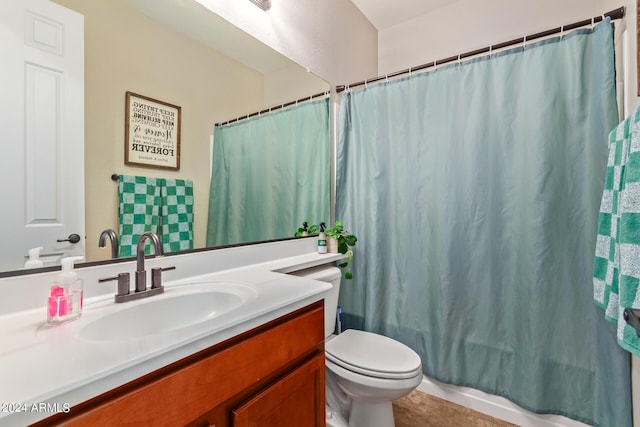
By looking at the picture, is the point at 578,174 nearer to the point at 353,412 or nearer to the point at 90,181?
the point at 353,412

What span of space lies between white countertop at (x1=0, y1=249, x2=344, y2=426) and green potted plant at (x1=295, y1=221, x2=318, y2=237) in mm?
831

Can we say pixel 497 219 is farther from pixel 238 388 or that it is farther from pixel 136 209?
pixel 136 209

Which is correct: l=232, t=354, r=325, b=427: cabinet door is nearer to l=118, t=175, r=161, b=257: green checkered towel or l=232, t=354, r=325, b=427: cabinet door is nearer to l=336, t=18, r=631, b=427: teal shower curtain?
l=118, t=175, r=161, b=257: green checkered towel

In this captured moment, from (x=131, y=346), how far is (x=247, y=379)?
0.94 ft

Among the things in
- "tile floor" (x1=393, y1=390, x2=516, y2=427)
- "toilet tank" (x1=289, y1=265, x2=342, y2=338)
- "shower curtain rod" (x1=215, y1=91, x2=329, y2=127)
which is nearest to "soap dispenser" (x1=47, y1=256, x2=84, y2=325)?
"shower curtain rod" (x1=215, y1=91, x2=329, y2=127)

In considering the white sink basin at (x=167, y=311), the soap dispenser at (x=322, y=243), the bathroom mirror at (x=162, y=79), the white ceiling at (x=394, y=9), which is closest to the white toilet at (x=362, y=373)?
the soap dispenser at (x=322, y=243)

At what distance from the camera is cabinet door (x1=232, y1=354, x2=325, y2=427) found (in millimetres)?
701

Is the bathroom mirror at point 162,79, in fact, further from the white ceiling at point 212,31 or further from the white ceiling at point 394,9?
the white ceiling at point 394,9

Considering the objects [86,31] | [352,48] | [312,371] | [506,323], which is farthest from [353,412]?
[352,48]

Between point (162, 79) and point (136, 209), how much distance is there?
1.59 ft

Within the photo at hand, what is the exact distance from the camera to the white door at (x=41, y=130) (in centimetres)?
72

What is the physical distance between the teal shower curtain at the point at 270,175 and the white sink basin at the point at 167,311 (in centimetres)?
30

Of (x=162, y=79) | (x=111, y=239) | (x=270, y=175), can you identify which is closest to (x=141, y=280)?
(x=111, y=239)

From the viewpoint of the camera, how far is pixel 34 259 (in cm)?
77
